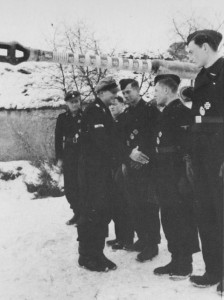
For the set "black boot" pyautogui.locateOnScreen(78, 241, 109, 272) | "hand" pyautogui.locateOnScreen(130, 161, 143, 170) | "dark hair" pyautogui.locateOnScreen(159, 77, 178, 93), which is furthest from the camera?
"hand" pyautogui.locateOnScreen(130, 161, 143, 170)

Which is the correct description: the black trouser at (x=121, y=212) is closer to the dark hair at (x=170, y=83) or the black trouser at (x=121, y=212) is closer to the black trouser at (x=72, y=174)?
the black trouser at (x=72, y=174)

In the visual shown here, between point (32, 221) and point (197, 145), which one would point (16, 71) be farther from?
point (197, 145)

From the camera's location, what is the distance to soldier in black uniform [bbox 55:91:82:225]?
595 cm

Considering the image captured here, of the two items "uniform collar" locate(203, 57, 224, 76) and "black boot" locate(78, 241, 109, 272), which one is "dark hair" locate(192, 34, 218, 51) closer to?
"uniform collar" locate(203, 57, 224, 76)

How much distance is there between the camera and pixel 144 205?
180 inches

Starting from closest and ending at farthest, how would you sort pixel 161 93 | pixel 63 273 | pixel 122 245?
pixel 161 93 < pixel 63 273 < pixel 122 245

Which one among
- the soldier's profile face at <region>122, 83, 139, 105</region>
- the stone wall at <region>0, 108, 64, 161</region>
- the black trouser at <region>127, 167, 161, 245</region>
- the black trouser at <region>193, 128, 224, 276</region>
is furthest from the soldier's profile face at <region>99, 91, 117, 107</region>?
the stone wall at <region>0, 108, 64, 161</region>

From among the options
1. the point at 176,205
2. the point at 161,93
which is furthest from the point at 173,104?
the point at 176,205

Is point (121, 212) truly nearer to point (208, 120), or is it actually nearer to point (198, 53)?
point (208, 120)

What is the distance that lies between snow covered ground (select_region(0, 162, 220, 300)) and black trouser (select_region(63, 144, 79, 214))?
15.1 inches

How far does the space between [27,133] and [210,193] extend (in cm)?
1417

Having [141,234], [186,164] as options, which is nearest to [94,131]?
[186,164]

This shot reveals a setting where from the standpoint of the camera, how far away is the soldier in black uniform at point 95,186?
14.0 feet

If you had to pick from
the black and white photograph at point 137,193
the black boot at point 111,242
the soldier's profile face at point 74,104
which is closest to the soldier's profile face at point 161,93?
the black and white photograph at point 137,193
